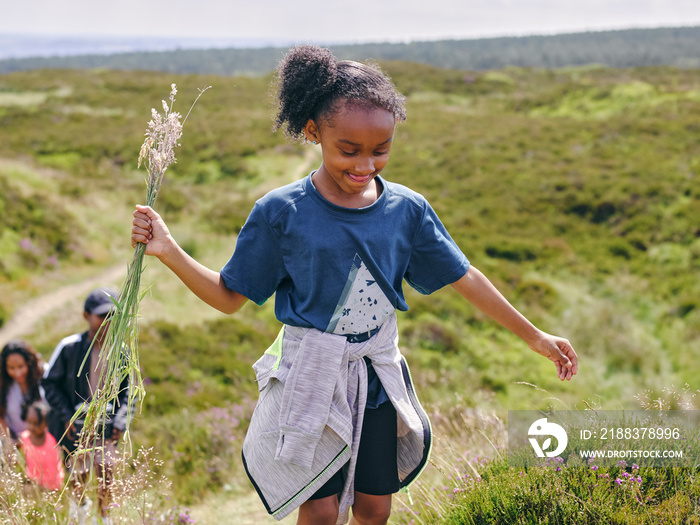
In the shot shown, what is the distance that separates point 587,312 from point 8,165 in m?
14.4

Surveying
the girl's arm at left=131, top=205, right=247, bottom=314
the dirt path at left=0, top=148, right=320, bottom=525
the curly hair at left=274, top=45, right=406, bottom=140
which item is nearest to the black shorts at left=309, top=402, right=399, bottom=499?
the girl's arm at left=131, top=205, right=247, bottom=314

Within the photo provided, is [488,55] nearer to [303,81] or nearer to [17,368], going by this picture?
[17,368]

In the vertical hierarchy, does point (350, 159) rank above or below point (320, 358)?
above

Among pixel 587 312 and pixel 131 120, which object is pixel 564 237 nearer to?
pixel 587 312

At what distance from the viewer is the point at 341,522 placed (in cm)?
216

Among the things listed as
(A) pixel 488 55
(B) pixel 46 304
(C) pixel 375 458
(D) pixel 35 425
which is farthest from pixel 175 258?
(A) pixel 488 55

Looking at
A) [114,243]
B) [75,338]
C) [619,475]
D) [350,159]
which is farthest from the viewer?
[114,243]

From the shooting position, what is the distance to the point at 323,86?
5.87 feet

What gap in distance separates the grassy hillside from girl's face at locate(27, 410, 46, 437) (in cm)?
94

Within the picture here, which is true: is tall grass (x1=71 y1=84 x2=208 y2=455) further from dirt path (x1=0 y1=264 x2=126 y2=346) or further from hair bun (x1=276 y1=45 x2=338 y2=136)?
dirt path (x1=0 y1=264 x2=126 y2=346)

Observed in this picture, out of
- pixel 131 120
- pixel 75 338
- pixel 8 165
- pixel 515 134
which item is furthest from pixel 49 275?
pixel 131 120

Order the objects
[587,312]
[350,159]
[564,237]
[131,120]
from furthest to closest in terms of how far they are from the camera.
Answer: [131,120] < [564,237] < [587,312] < [350,159]

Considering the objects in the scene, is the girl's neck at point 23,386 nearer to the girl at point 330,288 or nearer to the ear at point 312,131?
the girl at point 330,288

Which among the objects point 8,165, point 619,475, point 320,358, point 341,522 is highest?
point 320,358
